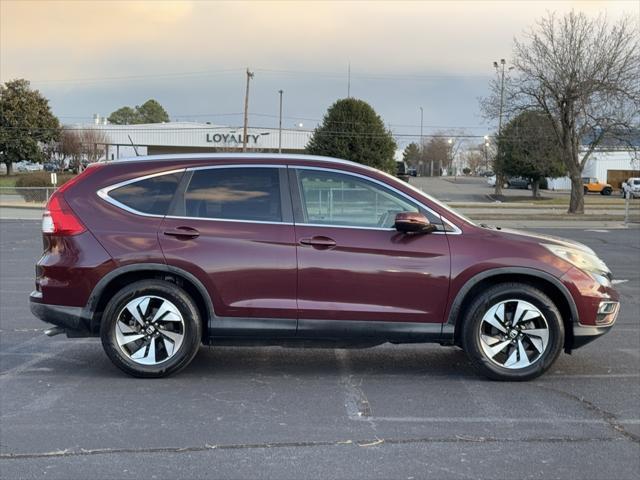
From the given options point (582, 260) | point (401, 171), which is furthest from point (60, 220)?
point (401, 171)

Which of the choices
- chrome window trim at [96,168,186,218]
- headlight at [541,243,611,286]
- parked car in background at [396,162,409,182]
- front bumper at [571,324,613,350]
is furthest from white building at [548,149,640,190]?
chrome window trim at [96,168,186,218]

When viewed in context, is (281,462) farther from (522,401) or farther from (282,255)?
(522,401)

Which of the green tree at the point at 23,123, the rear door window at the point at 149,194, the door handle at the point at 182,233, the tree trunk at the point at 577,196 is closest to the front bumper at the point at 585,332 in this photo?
the door handle at the point at 182,233

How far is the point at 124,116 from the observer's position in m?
123

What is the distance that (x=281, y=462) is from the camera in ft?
12.0

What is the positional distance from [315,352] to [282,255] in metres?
1.54

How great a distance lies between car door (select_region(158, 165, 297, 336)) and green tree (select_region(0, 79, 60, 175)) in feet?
201

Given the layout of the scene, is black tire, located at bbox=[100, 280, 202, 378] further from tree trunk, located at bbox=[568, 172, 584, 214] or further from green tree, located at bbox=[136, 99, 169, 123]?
green tree, located at bbox=[136, 99, 169, 123]

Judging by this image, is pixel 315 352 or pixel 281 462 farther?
pixel 315 352

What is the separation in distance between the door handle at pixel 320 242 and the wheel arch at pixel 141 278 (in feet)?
2.97

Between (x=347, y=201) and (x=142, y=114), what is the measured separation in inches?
4966

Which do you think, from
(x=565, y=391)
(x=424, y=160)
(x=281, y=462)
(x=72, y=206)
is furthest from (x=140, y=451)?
(x=424, y=160)

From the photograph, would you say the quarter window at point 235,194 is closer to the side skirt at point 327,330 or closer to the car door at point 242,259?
the car door at point 242,259

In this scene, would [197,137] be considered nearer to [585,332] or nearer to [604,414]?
[585,332]
